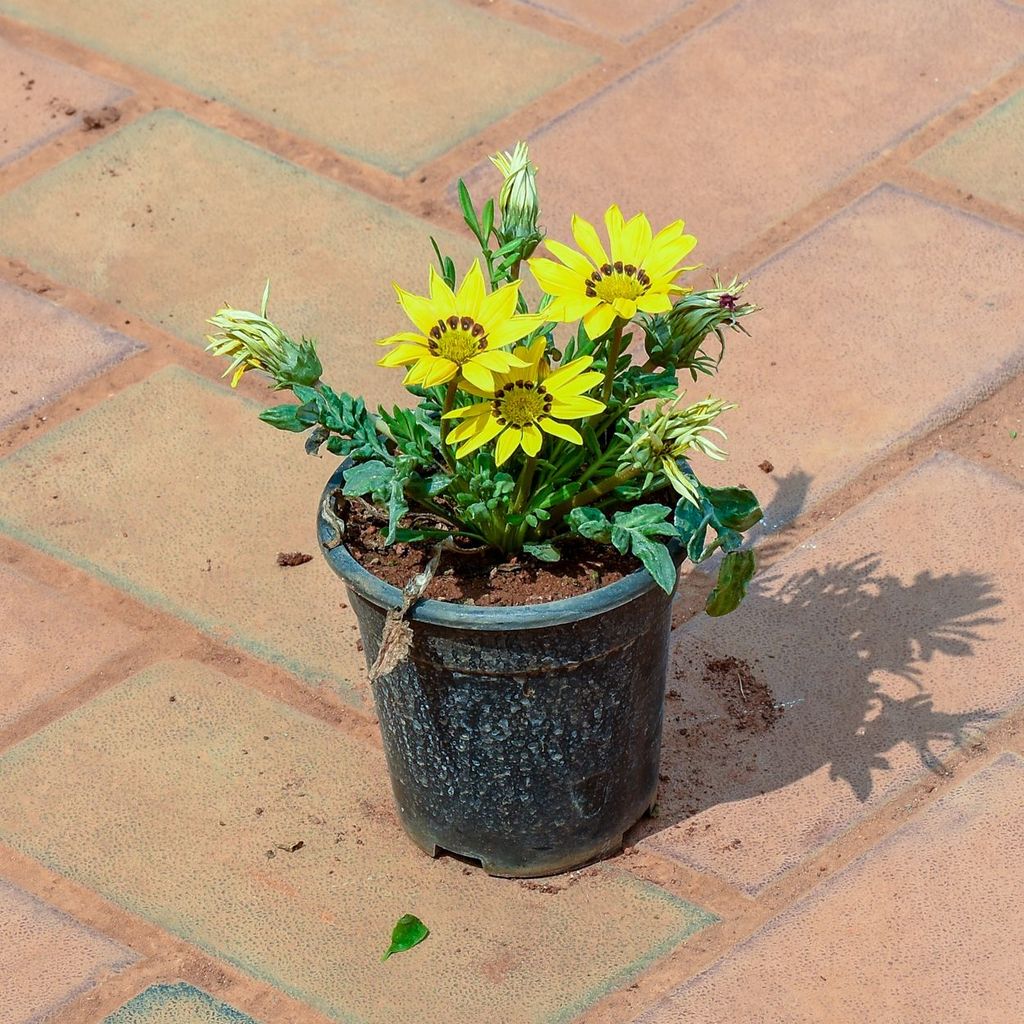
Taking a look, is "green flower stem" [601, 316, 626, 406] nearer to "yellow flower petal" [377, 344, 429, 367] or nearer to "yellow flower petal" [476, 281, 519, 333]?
"yellow flower petal" [476, 281, 519, 333]

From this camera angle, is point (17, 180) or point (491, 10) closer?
point (17, 180)

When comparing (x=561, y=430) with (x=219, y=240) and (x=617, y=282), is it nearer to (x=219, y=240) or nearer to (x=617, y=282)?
(x=617, y=282)

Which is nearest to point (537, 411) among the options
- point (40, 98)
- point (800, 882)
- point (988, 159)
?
point (800, 882)

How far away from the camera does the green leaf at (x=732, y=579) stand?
2.55 metres

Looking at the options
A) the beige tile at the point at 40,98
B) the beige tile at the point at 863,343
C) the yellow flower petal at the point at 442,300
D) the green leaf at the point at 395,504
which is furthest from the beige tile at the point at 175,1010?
the beige tile at the point at 40,98

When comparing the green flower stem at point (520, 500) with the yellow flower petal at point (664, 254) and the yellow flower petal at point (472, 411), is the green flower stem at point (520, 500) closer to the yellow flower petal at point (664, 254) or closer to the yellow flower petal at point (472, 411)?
the yellow flower petal at point (472, 411)

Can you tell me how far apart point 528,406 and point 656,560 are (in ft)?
0.84

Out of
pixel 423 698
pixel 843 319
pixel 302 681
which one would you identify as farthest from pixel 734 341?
pixel 423 698

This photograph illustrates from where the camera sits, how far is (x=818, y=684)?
3.11m

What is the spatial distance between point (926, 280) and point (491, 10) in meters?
1.48

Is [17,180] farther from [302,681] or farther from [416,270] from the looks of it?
[302,681]

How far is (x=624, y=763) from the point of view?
2.73 metres

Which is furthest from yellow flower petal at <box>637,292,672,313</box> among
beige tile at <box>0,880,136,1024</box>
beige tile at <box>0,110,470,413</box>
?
beige tile at <box>0,110,470,413</box>

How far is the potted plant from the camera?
7.77 feet
